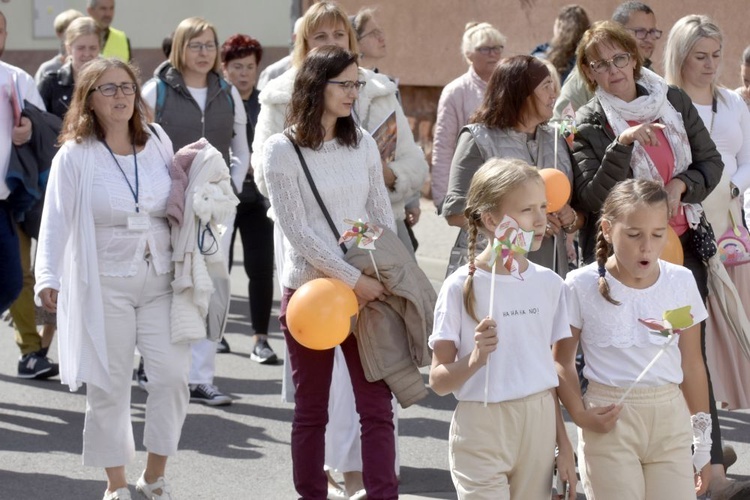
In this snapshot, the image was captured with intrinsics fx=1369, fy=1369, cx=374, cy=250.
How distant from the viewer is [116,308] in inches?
225

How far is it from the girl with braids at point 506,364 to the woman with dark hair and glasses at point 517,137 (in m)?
1.13

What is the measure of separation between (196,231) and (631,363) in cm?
211

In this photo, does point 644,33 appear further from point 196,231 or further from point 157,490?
point 157,490

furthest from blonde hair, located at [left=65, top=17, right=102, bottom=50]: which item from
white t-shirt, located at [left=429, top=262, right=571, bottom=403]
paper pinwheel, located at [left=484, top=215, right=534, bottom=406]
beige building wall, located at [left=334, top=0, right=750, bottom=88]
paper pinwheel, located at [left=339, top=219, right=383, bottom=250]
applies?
beige building wall, located at [left=334, top=0, right=750, bottom=88]

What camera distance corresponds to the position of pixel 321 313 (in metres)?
5.00

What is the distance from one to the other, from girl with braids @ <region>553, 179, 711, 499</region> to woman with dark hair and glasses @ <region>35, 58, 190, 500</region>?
1932mm

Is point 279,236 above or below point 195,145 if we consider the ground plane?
below

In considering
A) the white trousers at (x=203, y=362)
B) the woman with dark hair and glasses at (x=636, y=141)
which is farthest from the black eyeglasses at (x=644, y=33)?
the white trousers at (x=203, y=362)

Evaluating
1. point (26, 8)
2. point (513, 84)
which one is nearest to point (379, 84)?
point (513, 84)

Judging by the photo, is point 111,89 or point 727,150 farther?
point 727,150

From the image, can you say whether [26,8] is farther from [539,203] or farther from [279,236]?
[539,203]

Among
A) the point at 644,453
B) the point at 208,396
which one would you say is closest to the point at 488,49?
the point at 208,396

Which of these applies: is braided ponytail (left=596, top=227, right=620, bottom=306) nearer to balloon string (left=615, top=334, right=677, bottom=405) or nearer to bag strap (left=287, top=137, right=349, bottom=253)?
balloon string (left=615, top=334, right=677, bottom=405)

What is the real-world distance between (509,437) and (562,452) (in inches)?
7.5
